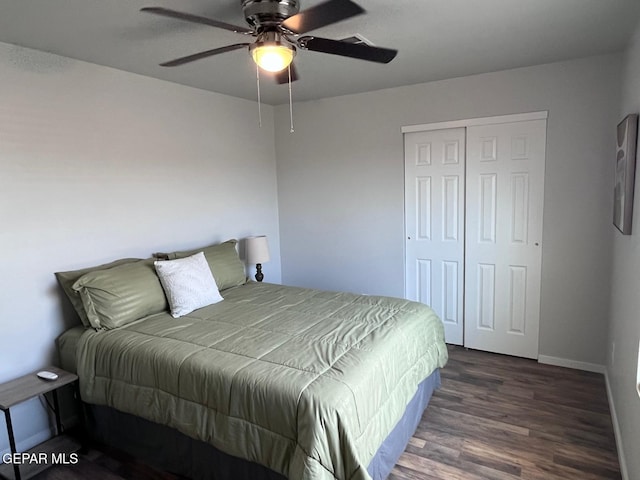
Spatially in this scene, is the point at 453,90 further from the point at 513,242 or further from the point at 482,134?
the point at 513,242

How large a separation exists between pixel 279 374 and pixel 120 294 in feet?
Result: 4.46

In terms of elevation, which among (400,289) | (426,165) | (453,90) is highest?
(453,90)

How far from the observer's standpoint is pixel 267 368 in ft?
6.59

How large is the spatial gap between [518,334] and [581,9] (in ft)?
8.24

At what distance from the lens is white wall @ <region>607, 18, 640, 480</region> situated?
75.8 inches

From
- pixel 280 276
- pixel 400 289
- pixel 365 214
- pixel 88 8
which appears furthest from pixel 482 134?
pixel 88 8

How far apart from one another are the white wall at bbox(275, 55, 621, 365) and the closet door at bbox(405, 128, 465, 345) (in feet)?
0.39

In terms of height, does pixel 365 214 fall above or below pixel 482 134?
below

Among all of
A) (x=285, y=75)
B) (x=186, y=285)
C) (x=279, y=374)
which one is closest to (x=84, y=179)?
(x=186, y=285)

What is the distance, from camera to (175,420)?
214 centimetres

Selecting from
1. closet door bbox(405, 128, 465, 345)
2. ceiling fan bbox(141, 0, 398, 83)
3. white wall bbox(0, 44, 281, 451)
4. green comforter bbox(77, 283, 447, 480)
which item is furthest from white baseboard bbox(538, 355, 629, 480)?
white wall bbox(0, 44, 281, 451)

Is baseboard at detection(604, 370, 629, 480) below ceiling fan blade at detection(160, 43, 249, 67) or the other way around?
below

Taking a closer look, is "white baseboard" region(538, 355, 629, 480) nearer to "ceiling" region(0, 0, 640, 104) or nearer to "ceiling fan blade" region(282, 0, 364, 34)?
"ceiling" region(0, 0, 640, 104)

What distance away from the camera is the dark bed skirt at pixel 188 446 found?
2037mm
